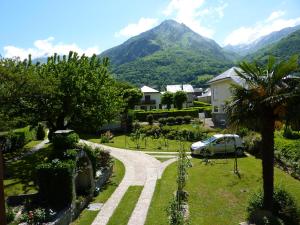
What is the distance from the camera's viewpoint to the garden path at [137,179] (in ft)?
54.3

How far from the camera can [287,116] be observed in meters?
14.5

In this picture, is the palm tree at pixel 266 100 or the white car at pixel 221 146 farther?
the white car at pixel 221 146

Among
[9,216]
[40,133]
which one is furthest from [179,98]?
[9,216]

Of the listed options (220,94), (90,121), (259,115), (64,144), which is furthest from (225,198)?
(220,94)

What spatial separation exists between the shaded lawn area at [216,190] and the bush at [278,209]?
31.7 inches

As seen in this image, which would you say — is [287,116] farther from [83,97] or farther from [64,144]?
[83,97]

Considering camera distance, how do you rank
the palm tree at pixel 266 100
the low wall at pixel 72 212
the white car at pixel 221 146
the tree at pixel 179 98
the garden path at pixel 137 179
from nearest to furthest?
the low wall at pixel 72 212 → the palm tree at pixel 266 100 → the garden path at pixel 137 179 → the white car at pixel 221 146 → the tree at pixel 179 98

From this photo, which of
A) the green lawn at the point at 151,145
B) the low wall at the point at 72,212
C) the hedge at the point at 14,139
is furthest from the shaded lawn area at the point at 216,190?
the hedge at the point at 14,139

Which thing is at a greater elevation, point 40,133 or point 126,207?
point 40,133

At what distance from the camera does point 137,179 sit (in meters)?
23.8

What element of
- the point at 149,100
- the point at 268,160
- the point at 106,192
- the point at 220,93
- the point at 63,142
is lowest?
the point at 106,192

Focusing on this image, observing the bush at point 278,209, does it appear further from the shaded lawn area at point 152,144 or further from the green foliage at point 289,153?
the shaded lawn area at point 152,144

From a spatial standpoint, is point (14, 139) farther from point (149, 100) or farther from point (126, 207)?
point (149, 100)

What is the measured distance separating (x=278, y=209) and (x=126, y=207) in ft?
23.5
